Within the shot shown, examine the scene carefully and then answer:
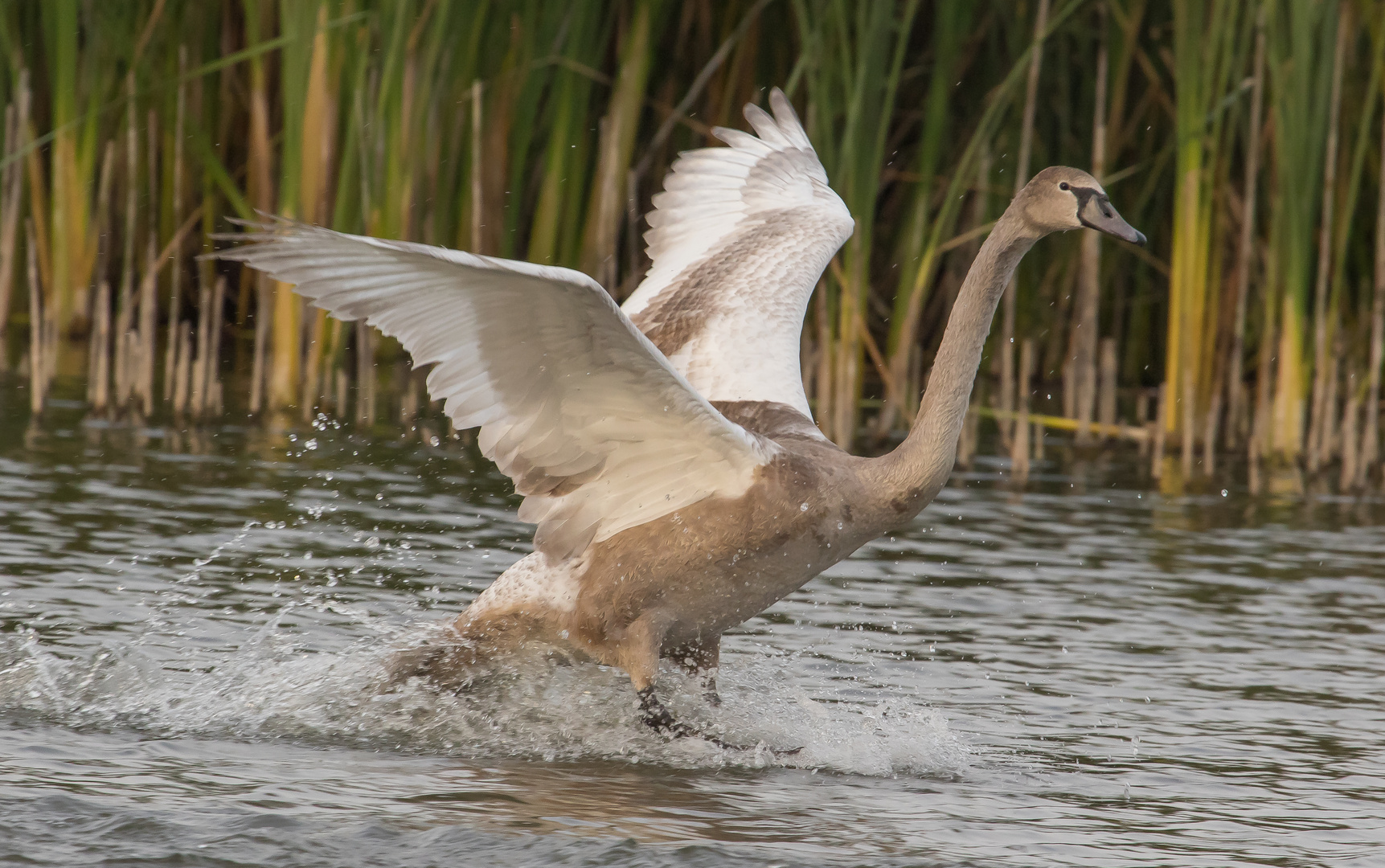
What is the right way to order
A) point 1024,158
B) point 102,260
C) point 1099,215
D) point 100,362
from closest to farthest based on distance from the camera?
1. point 1099,215
2. point 100,362
3. point 1024,158
4. point 102,260

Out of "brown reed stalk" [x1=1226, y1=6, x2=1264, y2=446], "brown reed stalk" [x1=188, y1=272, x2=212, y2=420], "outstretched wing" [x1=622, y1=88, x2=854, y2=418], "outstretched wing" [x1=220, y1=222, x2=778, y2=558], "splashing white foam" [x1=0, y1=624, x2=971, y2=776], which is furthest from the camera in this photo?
"brown reed stalk" [x1=1226, y1=6, x2=1264, y2=446]

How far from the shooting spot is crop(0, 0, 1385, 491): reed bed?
10359 millimetres

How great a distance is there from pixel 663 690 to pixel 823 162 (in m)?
4.56

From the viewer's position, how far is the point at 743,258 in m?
7.33

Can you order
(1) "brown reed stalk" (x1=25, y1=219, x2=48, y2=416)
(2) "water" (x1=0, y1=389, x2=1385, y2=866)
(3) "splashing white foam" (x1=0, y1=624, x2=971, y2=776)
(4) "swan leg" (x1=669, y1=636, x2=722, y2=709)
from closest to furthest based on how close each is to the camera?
(2) "water" (x1=0, y1=389, x2=1385, y2=866) → (3) "splashing white foam" (x1=0, y1=624, x2=971, y2=776) → (4) "swan leg" (x1=669, y1=636, x2=722, y2=709) → (1) "brown reed stalk" (x1=25, y1=219, x2=48, y2=416)

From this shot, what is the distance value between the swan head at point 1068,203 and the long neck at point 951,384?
81mm

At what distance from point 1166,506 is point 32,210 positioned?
7.22 metres

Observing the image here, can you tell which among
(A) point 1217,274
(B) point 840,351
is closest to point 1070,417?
(A) point 1217,274

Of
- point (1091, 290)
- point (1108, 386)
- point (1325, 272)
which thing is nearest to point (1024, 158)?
point (1091, 290)

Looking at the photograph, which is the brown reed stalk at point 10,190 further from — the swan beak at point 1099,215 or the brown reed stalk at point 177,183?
the swan beak at point 1099,215

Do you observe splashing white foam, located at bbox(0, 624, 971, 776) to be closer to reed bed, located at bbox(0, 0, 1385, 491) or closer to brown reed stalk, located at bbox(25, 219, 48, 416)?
brown reed stalk, located at bbox(25, 219, 48, 416)

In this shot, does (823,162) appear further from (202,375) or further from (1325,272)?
(202,375)

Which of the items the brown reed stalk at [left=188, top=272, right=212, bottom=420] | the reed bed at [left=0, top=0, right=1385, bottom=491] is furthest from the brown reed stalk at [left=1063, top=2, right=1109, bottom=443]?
the brown reed stalk at [left=188, top=272, right=212, bottom=420]

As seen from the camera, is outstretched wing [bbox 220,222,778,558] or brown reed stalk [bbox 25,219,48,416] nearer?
outstretched wing [bbox 220,222,778,558]
